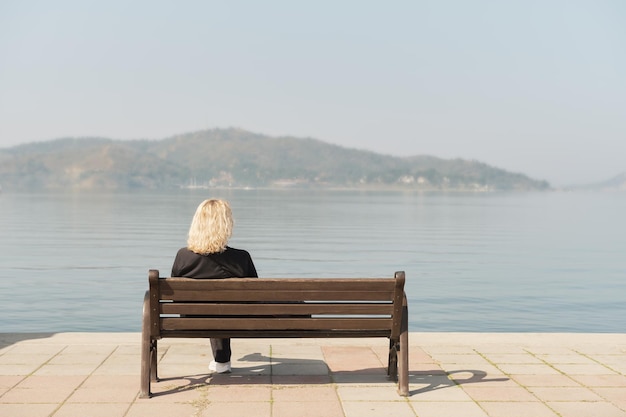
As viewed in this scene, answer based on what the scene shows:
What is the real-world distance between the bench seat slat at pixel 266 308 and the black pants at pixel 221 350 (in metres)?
0.72

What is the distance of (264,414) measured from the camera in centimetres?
566

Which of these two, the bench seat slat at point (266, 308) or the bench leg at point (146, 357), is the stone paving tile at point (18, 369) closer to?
the bench leg at point (146, 357)

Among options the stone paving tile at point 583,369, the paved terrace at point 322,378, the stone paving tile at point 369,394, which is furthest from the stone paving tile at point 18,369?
the stone paving tile at point 583,369

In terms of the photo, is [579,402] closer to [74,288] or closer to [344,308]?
[344,308]

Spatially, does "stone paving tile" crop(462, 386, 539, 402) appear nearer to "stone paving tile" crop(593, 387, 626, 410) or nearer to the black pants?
"stone paving tile" crop(593, 387, 626, 410)

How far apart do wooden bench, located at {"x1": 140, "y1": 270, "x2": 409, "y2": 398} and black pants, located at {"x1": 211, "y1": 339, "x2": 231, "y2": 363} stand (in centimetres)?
60

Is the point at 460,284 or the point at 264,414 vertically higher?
the point at 264,414

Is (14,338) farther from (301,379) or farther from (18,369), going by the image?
(301,379)

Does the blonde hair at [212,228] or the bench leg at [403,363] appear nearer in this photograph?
the bench leg at [403,363]

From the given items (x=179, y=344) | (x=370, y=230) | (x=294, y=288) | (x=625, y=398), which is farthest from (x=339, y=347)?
(x=370, y=230)

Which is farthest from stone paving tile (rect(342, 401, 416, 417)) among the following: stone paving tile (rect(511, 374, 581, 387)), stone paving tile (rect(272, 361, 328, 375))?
stone paving tile (rect(511, 374, 581, 387))

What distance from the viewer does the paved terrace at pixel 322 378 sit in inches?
231

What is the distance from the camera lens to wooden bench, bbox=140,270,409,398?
610cm

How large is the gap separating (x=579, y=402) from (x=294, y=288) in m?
2.11
